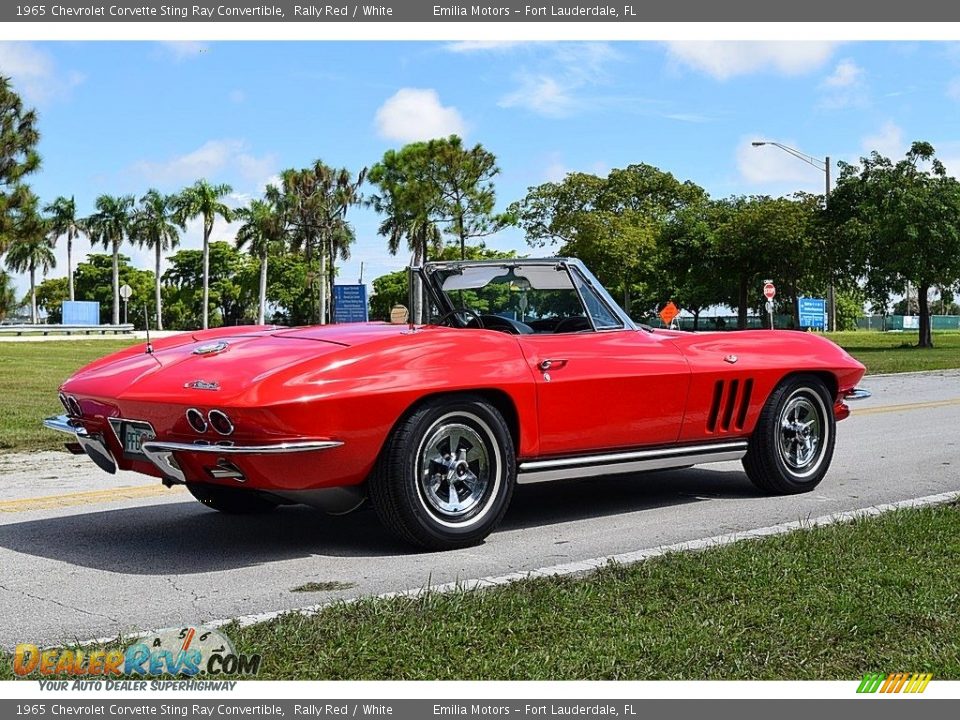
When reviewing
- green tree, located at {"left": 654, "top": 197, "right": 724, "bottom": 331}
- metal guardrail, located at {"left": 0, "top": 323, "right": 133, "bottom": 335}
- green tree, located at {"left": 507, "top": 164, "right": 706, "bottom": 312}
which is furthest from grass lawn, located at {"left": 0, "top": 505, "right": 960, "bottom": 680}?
metal guardrail, located at {"left": 0, "top": 323, "right": 133, "bottom": 335}

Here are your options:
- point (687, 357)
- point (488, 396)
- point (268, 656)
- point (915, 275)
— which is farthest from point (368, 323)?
point (915, 275)

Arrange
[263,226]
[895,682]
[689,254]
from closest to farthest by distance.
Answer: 1. [895,682]
2. [689,254]
3. [263,226]

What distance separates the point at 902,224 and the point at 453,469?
3862cm

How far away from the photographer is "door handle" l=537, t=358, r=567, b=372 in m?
6.38

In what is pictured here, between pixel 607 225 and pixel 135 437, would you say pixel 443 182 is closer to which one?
pixel 607 225

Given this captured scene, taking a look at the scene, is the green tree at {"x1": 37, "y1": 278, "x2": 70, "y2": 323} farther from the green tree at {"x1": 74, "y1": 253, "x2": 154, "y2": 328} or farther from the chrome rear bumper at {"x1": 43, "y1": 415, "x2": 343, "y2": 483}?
the chrome rear bumper at {"x1": 43, "y1": 415, "x2": 343, "y2": 483}

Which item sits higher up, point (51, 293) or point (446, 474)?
point (51, 293)

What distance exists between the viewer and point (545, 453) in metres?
6.43

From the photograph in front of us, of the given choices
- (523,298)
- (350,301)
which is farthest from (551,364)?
(350,301)

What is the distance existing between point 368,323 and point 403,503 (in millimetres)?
1499

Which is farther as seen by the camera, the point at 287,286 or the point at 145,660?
the point at 287,286

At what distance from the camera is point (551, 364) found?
6.41 metres

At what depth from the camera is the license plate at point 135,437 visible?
229 inches

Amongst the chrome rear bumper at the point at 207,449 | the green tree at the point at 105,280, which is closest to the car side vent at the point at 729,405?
the chrome rear bumper at the point at 207,449
